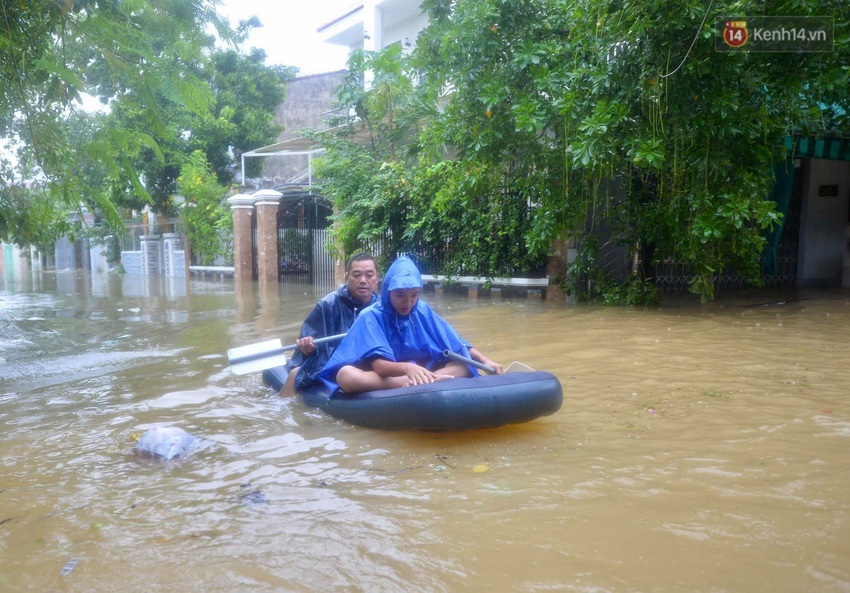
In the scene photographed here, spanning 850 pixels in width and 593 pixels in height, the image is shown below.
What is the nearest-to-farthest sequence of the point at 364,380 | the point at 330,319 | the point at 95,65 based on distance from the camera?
the point at 364,380 < the point at 330,319 < the point at 95,65

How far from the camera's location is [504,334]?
851 centimetres

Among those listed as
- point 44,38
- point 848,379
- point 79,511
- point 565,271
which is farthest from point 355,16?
point 79,511

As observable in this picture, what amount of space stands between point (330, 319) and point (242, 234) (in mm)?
16069

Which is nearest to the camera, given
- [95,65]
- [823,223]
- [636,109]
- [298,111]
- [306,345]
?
[306,345]

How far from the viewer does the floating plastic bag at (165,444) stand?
4.16m

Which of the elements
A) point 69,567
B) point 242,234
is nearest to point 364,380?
point 69,567

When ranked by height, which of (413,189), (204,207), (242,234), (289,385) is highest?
(204,207)

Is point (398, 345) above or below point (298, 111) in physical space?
below

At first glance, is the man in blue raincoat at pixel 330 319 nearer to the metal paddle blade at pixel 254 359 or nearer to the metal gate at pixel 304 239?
the metal paddle blade at pixel 254 359

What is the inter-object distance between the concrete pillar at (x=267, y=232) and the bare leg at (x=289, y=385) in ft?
46.0

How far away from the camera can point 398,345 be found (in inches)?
185

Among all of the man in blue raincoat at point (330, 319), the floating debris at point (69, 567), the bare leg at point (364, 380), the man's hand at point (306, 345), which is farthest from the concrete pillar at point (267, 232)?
the floating debris at point (69, 567)

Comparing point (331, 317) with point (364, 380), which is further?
point (331, 317)

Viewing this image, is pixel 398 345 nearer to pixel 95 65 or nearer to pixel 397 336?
pixel 397 336
